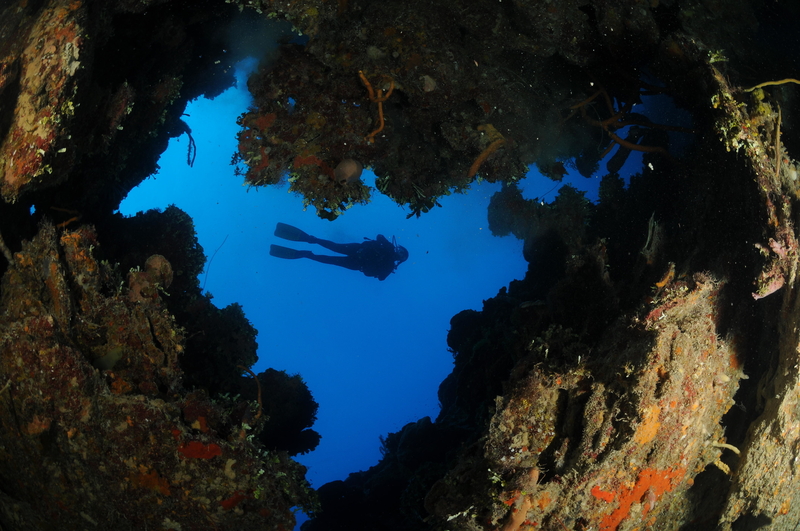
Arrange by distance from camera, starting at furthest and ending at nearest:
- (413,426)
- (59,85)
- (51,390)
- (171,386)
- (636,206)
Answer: (413,426)
(636,206)
(171,386)
(59,85)
(51,390)

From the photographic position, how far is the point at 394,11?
4980 mm

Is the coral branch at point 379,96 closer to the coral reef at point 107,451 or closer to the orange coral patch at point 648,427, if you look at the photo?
the coral reef at point 107,451

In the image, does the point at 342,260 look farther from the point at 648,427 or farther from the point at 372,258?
A: the point at 648,427

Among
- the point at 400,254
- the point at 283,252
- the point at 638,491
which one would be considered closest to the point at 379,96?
the point at 638,491

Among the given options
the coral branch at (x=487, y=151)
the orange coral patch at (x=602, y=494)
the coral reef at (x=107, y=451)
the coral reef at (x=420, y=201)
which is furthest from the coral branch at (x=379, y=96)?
the orange coral patch at (x=602, y=494)

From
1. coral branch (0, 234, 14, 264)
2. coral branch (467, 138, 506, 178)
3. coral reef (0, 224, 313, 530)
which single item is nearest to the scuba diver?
coral branch (467, 138, 506, 178)

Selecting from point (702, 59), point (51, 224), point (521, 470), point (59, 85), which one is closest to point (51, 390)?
point (51, 224)

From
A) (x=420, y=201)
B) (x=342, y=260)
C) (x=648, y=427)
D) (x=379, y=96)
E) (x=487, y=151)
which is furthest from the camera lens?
(x=342, y=260)

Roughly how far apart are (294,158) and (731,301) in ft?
18.0

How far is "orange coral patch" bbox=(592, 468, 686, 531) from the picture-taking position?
3.32m

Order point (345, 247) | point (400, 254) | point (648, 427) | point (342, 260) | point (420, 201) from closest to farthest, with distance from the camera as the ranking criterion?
1. point (648, 427)
2. point (420, 201)
3. point (342, 260)
4. point (400, 254)
5. point (345, 247)

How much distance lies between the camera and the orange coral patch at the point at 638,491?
3.32 m

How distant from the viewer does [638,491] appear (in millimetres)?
3367

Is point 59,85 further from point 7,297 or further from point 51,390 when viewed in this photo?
point 51,390
